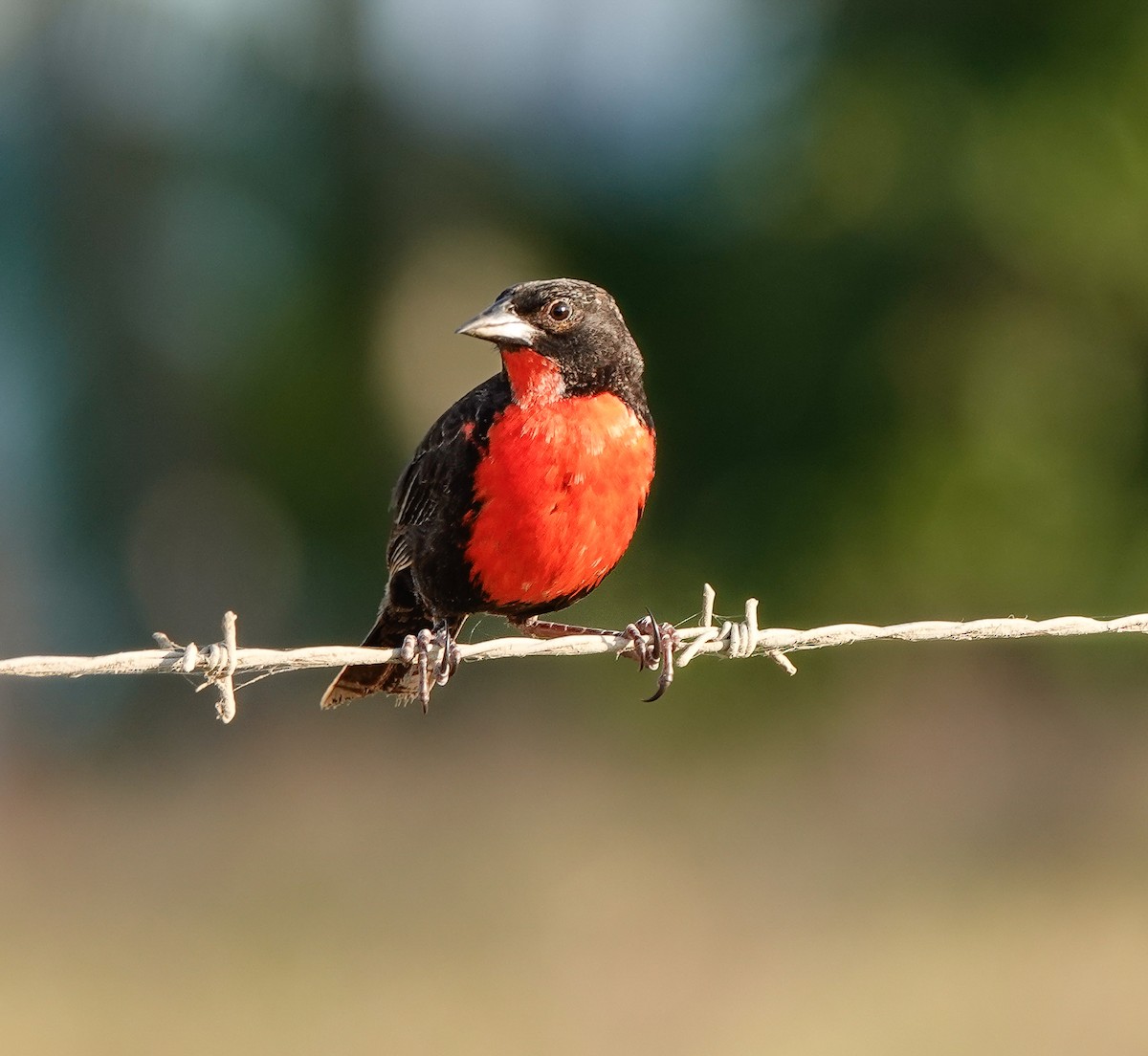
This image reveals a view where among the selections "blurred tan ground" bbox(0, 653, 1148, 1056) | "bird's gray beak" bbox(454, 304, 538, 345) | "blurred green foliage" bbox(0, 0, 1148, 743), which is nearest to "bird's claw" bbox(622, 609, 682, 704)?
"bird's gray beak" bbox(454, 304, 538, 345)

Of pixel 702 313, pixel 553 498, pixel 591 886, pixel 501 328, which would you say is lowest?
pixel 591 886

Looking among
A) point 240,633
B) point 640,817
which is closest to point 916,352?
point 640,817

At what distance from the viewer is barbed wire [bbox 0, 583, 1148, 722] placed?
2602 millimetres

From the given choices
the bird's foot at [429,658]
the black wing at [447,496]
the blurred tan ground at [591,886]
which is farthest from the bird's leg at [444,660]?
the blurred tan ground at [591,886]

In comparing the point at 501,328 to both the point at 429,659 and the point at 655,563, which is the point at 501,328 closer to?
the point at 429,659

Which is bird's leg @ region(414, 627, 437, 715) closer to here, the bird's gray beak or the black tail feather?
the black tail feather

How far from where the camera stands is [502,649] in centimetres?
303

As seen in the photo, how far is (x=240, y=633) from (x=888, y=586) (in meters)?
7.12

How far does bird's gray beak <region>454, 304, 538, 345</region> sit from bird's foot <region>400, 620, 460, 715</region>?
797 mm

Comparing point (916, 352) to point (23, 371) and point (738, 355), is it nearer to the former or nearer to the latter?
point (738, 355)

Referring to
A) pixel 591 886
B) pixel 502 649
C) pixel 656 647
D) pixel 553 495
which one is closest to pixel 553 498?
pixel 553 495

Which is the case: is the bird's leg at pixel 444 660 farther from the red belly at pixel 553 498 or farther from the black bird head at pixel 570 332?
the black bird head at pixel 570 332

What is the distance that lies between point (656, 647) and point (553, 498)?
1.52 feet

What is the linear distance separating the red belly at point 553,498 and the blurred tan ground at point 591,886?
5606mm
